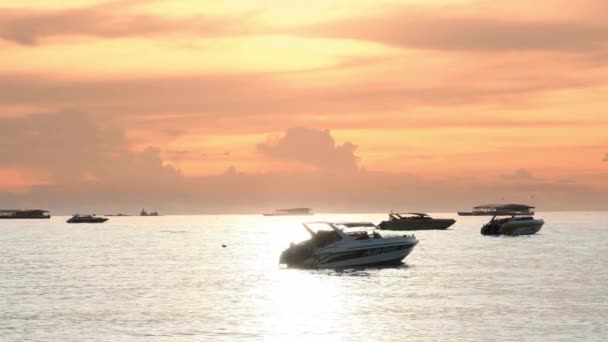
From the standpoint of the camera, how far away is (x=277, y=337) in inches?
2077

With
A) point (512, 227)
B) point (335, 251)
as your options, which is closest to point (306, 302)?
point (335, 251)

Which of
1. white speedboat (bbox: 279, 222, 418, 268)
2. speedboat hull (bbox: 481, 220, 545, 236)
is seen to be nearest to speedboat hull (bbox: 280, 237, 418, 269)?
white speedboat (bbox: 279, 222, 418, 268)

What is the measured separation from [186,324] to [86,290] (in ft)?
90.0

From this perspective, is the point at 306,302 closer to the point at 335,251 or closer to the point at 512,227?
the point at 335,251

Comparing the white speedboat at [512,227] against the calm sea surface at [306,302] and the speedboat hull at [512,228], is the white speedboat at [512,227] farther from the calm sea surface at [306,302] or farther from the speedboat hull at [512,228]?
the calm sea surface at [306,302]

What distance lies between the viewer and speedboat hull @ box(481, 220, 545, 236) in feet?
629

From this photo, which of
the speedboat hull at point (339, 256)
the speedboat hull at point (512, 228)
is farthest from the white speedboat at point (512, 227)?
the speedboat hull at point (339, 256)

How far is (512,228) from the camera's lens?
19225 cm

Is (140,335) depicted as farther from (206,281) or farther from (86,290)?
(206,281)

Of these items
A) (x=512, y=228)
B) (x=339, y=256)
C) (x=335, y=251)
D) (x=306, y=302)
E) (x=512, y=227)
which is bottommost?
(x=306, y=302)

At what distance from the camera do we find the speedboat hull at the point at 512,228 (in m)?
192

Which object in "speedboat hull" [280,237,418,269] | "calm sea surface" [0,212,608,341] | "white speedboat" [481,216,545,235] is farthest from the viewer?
"white speedboat" [481,216,545,235]

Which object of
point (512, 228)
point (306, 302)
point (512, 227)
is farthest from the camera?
point (512, 228)

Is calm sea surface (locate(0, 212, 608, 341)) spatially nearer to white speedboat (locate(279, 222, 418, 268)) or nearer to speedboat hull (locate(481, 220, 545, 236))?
white speedboat (locate(279, 222, 418, 268))
